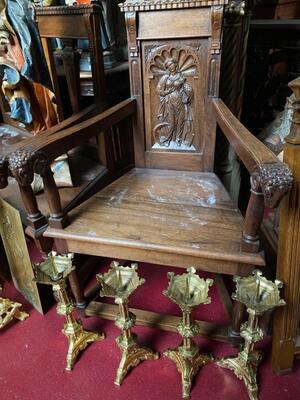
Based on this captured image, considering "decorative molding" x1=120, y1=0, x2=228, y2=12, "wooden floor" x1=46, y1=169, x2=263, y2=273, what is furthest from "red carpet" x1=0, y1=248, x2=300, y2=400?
"decorative molding" x1=120, y1=0, x2=228, y2=12

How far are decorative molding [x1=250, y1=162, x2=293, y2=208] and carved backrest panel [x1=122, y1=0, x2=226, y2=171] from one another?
55 cm

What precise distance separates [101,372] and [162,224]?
20.8 inches

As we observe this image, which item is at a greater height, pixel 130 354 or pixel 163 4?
pixel 163 4

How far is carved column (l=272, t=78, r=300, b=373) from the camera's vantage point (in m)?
0.83

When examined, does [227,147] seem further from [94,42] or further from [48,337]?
[48,337]

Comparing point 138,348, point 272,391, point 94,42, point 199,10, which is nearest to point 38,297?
point 138,348

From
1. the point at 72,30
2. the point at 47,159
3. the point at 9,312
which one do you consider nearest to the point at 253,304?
the point at 47,159

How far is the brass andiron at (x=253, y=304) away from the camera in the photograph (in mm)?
910

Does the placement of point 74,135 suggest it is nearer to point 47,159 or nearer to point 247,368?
point 47,159

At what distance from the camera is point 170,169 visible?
1393 millimetres

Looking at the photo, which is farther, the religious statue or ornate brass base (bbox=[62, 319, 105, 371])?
the religious statue

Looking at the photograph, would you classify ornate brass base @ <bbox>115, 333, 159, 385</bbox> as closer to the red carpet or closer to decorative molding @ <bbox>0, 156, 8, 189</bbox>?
the red carpet

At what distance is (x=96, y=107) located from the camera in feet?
4.84

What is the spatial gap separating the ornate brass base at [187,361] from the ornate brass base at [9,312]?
584mm
